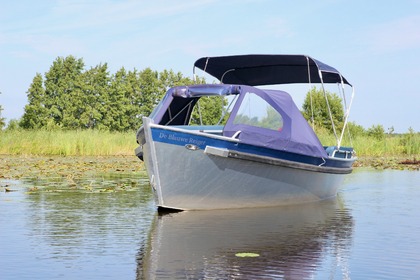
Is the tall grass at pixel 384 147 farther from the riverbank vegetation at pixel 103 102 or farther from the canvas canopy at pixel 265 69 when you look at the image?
the canvas canopy at pixel 265 69

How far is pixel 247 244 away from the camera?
9.73 metres

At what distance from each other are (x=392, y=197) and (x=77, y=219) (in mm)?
8113

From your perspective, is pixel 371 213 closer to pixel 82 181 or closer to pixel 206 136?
pixel 206 136

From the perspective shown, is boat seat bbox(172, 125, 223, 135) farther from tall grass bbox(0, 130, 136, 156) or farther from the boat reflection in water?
tall grass bbox(0, 130, 136, 156)

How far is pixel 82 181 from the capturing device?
2000 centimetres

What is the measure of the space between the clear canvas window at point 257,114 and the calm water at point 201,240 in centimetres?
163

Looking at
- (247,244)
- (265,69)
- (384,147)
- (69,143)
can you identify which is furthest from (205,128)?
(384,147)

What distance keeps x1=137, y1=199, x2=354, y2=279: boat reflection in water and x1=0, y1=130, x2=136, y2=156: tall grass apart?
24.5 metres

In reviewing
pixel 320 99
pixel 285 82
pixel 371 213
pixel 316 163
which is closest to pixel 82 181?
pixel 285 82

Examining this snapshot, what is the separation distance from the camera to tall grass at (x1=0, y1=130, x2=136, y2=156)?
3725cm

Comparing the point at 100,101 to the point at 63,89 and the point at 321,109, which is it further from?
the point at 321,109

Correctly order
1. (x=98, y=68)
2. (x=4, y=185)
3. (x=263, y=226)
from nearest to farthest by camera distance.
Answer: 1. (x=263, y=226)
2. (x=4, y=185)
3. (x=98, y=68)

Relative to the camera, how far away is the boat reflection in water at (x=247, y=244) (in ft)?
25.8

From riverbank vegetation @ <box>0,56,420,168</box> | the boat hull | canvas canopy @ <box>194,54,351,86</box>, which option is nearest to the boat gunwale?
the boat hull
